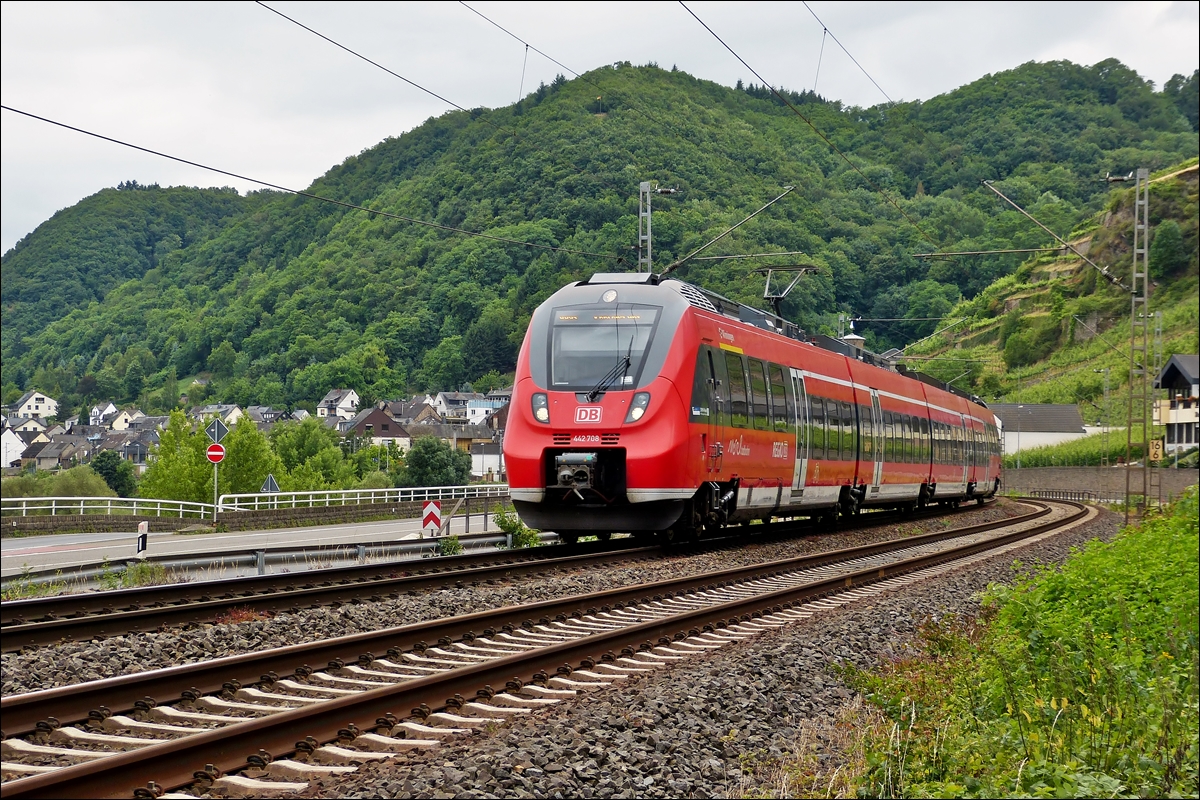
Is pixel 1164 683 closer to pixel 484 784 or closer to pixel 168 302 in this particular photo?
pixel 484 784

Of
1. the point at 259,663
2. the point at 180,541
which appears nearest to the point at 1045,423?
the point at 180,541

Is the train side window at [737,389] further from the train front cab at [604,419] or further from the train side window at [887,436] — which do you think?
the train side window at [887,436]

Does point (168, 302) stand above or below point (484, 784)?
above

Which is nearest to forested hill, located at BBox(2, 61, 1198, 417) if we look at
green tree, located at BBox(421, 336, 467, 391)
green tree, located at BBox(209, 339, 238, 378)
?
green tree, located at BBox(209, 339, 238, 378)

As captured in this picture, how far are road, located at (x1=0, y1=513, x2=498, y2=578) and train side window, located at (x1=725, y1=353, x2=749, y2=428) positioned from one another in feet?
22.7

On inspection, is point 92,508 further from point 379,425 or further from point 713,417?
point 379,425

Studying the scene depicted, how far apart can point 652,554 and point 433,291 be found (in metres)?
89.2

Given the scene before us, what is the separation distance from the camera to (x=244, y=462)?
77.1 meters

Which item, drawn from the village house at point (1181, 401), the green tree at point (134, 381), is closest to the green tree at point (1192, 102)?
the village house at point (1181, 401)

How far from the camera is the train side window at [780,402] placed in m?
20.3

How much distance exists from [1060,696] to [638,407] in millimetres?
9363

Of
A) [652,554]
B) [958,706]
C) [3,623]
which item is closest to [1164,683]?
[958,706]

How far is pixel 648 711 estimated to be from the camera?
711 cm

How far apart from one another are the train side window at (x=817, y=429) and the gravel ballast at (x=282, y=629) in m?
5.88
